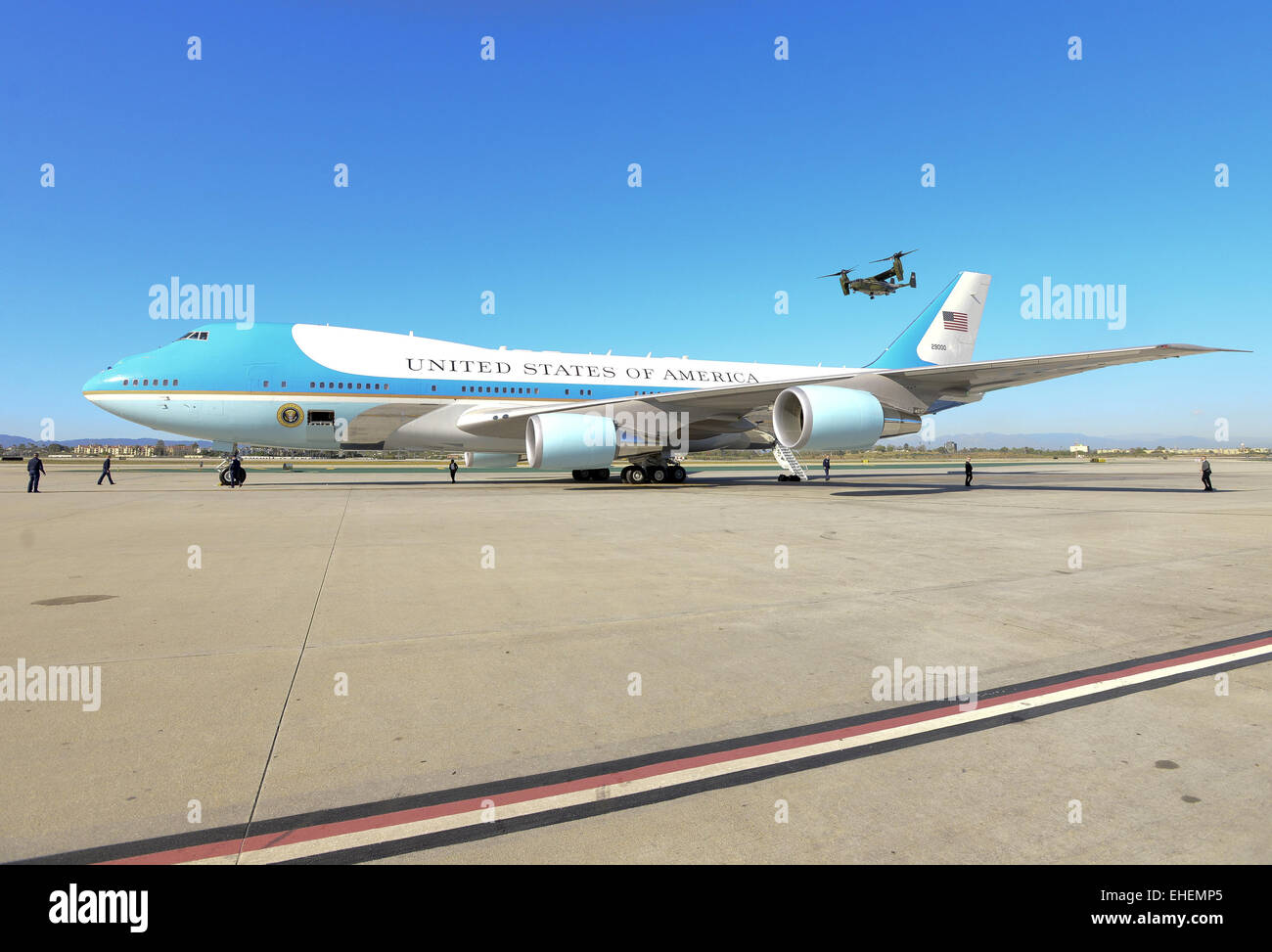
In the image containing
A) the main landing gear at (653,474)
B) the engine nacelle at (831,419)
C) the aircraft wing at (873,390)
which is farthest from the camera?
the main landing gear at (653,474)

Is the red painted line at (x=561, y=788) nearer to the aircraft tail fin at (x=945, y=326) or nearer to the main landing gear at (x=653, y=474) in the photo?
the main landing gear at (x=653, y=474)

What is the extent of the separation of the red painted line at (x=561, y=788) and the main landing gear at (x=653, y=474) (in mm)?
Result: 17920

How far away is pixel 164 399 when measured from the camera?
17062 millimetres

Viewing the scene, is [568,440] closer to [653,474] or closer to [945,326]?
[653,474]

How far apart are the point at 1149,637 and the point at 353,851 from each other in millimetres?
5510

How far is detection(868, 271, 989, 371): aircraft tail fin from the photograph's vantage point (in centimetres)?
2209

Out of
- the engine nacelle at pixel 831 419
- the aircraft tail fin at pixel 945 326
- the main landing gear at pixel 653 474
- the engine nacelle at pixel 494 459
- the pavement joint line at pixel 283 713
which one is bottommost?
the pavement joint line at pixel 283 713

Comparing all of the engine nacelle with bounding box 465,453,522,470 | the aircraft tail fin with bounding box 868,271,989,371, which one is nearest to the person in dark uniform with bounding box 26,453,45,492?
the engine nacelle with bounding box 465,453,522,470

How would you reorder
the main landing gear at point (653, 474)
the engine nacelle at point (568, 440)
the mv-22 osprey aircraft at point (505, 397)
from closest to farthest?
the mv-22 osprey aircraft at point (505, 397) < the engine nacelle at point (568, 440) < the main landing gear at point (653, 474)

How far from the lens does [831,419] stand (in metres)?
16.3

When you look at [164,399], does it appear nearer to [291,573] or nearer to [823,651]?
[291,573]

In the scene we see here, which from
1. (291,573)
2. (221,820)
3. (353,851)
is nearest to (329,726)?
(221,820)

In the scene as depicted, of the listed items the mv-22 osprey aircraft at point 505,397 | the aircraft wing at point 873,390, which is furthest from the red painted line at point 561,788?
the aircraft wing at point 873,390

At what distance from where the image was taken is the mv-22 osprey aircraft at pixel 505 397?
17031 mm
